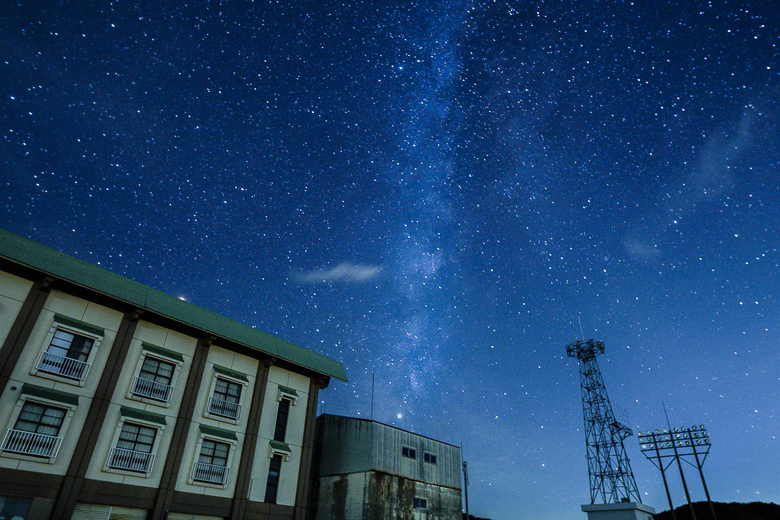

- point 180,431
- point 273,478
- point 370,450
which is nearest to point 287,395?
point 273,478

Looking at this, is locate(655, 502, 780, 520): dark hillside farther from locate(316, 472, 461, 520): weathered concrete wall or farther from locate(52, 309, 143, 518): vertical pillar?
locate(52, 309, 143, 518): vertical pillar

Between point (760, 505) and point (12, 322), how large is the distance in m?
94.4

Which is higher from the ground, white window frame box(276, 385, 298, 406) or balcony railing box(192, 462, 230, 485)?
white window frame box(276, 385, 298, 406)

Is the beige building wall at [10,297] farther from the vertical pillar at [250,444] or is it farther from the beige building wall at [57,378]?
the vertical pillar at [250,444]

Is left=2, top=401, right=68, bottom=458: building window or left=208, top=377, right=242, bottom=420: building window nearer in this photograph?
left=2, top=401, right=68, bottom=458: building window

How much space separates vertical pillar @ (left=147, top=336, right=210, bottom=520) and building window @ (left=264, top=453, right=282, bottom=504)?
5169mm

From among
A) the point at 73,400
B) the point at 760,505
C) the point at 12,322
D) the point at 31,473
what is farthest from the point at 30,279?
the point at 760,505

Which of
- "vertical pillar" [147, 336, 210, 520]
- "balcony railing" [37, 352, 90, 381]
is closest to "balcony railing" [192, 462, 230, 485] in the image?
"vertical pillar" [147, 336, 210, 520]

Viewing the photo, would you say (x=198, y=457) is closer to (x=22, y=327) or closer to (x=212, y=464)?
(x=212, y=464)

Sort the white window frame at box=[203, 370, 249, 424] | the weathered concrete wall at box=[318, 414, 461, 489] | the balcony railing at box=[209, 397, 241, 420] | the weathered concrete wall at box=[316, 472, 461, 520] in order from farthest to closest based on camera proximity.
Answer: the weathered concrete wall at box=[318, 414, 461, 489], the weathered concrete wall at box=[316, 472, 461, 520], the balcony railing at box=[209, 397, 241, 420], the white window frame at box=[203, 370, 249, 424]

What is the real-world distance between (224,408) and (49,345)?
8661 mm

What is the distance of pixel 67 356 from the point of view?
20469mm

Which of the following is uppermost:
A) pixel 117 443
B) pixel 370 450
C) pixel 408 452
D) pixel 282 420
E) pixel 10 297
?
pixel 10 297

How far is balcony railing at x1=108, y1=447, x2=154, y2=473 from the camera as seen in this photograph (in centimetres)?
2029
